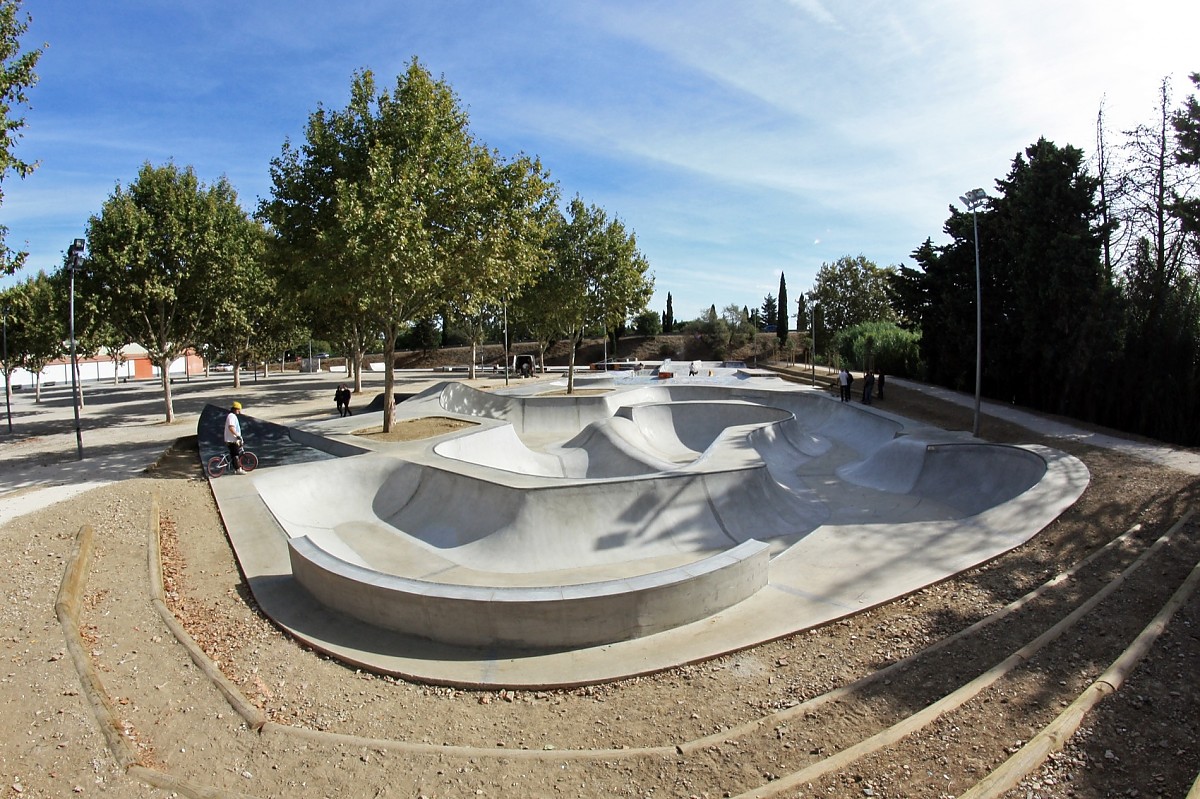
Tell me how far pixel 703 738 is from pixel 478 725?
1.79 m

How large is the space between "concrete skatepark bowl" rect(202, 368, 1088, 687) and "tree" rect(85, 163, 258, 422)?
7756 millimetres

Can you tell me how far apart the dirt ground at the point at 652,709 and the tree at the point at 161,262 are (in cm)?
1821

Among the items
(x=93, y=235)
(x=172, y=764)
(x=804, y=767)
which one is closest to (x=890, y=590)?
(x=804, y=767)

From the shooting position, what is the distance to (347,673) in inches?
222

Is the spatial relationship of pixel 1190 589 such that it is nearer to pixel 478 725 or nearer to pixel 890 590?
pixel 890 590

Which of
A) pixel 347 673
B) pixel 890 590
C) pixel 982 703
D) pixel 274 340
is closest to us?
pixel 982 703

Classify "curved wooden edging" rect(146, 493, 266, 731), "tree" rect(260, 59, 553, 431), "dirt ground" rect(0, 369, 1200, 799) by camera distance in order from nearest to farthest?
"dirt ground" rect(0, 369, 1200, 799) → "curved wooden edging" rect(146, 493, 266, 731) → "tree" rect(260, 59, 553, 431)

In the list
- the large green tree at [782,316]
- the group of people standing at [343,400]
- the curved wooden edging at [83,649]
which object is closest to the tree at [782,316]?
the large green tree at [782,316]

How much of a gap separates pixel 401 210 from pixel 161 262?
14.0 m

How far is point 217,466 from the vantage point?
40.3 ft

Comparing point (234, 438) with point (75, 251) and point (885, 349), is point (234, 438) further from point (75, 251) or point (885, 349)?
point (885, 349)

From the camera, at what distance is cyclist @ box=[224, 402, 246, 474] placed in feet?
39.4

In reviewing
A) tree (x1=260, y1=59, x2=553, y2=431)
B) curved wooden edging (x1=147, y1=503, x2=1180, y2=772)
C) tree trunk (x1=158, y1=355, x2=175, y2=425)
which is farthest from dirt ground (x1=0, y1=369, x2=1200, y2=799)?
tree trunk (x1=158, y1=355, x2=175, y2=425)

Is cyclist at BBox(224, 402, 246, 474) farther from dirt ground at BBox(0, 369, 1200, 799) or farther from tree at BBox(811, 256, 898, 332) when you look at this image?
tree at BBox(811, 256, 898, 332)
